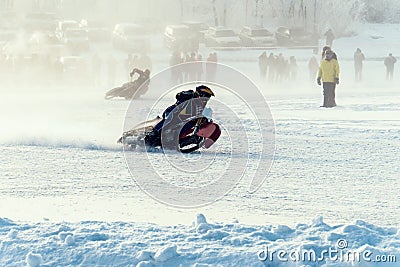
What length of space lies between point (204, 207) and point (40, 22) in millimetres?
43014

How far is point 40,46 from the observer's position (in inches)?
1556

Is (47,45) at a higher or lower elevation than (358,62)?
higher

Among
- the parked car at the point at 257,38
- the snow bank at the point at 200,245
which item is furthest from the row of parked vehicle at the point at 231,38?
the snow bank at the point at 200,245

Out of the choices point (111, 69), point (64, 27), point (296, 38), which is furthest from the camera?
point (296, 38)

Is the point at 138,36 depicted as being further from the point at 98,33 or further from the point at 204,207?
the point at 204,207

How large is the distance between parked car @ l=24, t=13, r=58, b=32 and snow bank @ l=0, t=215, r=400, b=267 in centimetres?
4263

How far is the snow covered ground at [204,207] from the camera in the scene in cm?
558

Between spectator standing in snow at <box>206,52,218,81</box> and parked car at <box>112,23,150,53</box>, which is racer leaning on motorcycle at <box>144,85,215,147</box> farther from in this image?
parked car at <box>112,23,150,53</box>

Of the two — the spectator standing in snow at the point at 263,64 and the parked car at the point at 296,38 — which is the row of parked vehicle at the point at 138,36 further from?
the spectator standing in snow at the point at 263,64

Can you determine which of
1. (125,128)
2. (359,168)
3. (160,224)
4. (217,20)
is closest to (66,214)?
(160,224)

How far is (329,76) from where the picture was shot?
18.7 meters

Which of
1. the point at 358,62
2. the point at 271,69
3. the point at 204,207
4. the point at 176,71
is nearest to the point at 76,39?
the point at 271,69

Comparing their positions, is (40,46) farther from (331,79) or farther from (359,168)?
(359,168)

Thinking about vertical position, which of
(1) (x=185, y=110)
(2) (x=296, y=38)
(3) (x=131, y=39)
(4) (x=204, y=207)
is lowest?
(4) (x=204, y=207)
